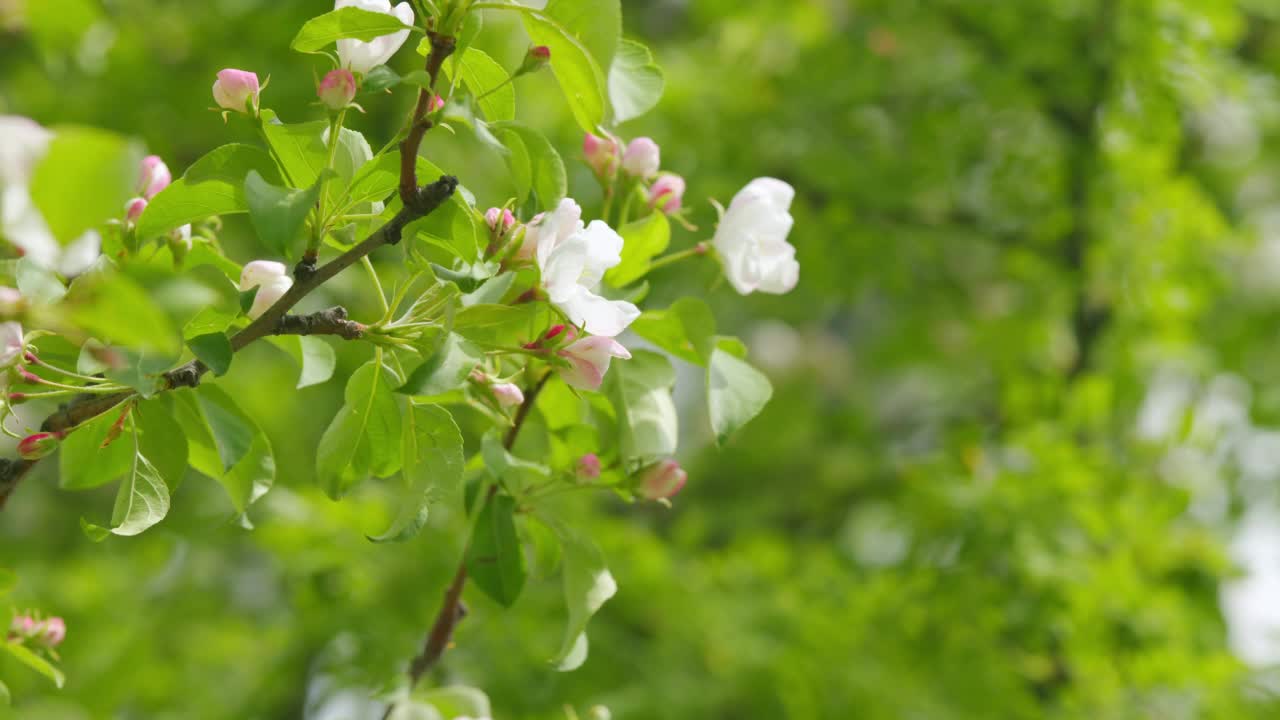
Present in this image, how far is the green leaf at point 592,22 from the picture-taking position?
74cm

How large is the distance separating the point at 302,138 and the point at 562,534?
0.34m

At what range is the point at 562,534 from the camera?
906 millimetres

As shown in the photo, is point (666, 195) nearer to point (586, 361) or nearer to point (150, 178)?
point (586, 361)

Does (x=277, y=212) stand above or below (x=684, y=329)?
above

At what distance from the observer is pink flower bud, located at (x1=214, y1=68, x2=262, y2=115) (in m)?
0.77

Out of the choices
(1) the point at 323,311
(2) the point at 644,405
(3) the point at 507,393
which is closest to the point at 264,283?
(1) the point at 323,311

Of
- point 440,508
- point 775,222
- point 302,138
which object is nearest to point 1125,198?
point 440,508

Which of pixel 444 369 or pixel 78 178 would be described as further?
pixel 444 369

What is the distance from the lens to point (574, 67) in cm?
75

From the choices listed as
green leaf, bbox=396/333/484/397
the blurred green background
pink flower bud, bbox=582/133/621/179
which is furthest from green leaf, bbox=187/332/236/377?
the blurred green background

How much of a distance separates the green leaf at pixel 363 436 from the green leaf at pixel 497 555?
0.10 metres

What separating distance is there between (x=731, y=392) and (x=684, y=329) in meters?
0.06

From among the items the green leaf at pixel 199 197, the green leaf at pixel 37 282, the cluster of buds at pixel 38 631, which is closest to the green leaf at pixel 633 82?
the green leaf at pixel 199 197

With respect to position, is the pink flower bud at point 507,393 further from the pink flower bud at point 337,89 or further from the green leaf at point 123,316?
the green leaf at point 123,316
